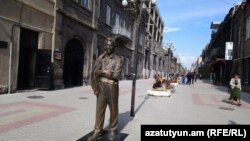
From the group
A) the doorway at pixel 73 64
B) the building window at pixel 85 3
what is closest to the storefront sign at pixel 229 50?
the building window at pixel 85 3

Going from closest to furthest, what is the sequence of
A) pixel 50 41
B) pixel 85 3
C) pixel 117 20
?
pixel 50 41 < pixel 85 3 < pixel 117 20

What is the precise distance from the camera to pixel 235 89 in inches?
653

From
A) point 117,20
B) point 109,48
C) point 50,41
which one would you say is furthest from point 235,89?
point 117,20

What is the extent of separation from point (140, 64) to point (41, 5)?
107 feet

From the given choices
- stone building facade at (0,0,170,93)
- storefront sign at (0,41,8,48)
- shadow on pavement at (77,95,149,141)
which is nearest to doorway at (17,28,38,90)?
stone building facade at (0,0,170,93)

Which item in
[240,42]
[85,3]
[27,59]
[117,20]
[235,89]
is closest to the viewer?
[235,89]

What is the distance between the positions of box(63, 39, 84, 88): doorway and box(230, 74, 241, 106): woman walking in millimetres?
10295

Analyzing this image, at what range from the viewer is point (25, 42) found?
16.2 m

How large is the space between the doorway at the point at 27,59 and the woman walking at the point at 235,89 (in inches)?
408

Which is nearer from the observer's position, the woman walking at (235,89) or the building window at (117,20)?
the woman walking at (235,89)

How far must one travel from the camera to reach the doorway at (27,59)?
1614cm

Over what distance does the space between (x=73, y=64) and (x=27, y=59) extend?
19.2 feet

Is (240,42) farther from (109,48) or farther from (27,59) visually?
(109,48)

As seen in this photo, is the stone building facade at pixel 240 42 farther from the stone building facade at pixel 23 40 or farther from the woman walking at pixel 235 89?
the stone building facade at pixel 23 40
